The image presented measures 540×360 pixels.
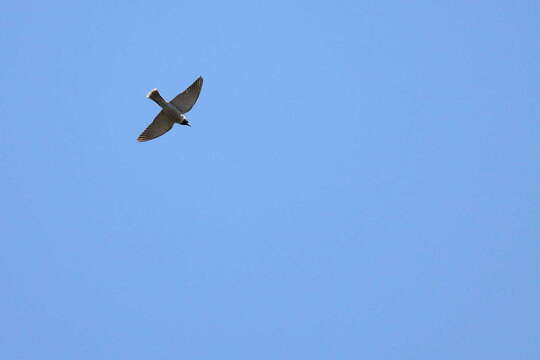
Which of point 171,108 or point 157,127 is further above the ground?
point 171,108

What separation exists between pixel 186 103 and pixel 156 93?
3.96 feet

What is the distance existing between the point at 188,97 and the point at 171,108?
0.84 metres

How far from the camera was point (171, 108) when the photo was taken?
79.9 feet

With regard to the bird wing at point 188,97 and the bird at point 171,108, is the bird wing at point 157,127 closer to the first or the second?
the bird at point 171,108

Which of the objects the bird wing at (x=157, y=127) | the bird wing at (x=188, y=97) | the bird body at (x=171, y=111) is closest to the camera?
the bird wing at (x=188, y=97)

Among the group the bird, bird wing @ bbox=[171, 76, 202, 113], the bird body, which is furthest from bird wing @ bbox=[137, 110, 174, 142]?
bird wing @ bbox=[171, 76, 202, 113]

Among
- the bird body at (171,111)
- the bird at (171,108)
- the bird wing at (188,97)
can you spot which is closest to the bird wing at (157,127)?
the bird at (171,108)

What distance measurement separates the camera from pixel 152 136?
25.1 meters

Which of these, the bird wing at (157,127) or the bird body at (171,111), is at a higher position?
the bird body at (171,111)

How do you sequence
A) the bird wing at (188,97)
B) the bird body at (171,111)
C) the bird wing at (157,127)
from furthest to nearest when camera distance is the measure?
the bird wing at (157,127) → the bird body at (171,111) → the bird wing at (188,97)

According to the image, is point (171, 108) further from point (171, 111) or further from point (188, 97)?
point (188, 97)

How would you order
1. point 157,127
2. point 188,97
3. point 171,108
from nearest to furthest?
point 188,97 < point 171,108 < point 157,127

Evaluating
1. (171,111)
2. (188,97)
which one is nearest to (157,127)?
(171,111)

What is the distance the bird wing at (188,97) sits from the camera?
941 inches
